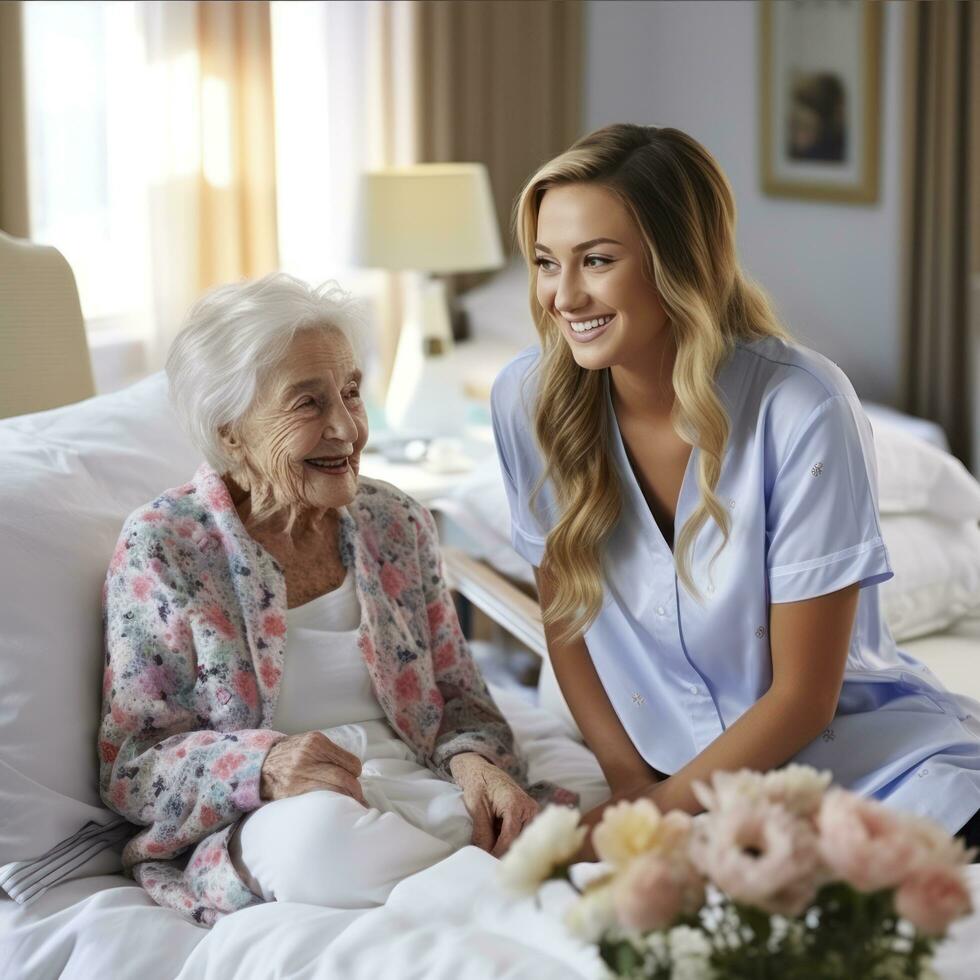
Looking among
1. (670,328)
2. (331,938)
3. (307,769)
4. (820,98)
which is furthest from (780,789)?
(820,98)

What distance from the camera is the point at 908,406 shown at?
4320 mm

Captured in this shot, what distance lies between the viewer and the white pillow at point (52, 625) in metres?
1.58

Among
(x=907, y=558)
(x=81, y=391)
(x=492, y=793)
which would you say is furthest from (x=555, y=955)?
(x=81, y=391)

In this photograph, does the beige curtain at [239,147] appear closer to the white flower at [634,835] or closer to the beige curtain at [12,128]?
the beige curtain at [12,128]

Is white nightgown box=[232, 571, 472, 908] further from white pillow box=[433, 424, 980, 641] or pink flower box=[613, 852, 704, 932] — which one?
white pillow box=[433, 424, 980, 641]

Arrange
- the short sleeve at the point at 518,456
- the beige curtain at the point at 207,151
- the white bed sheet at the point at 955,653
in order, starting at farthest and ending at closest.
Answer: the beige curtain at the point at 207,151 → the white bed sheet at the point at 955,653 → the short sleeve at the point at 518,456

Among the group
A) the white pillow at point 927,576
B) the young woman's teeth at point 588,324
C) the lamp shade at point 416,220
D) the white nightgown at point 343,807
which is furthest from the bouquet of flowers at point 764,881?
the lamp shade at point 416,220

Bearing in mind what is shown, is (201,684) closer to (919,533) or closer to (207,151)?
(919,533)

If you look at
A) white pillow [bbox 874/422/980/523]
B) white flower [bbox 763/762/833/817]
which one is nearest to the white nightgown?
white flower [bbox 763/762/833/817]

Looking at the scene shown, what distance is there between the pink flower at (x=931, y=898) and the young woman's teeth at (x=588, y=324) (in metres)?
0.92

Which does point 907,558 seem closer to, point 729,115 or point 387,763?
point 387,763

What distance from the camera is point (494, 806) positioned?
5.44 ft

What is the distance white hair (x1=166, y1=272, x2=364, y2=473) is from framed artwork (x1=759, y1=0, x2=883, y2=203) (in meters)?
3.08

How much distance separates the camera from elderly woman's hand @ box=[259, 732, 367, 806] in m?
1.53
